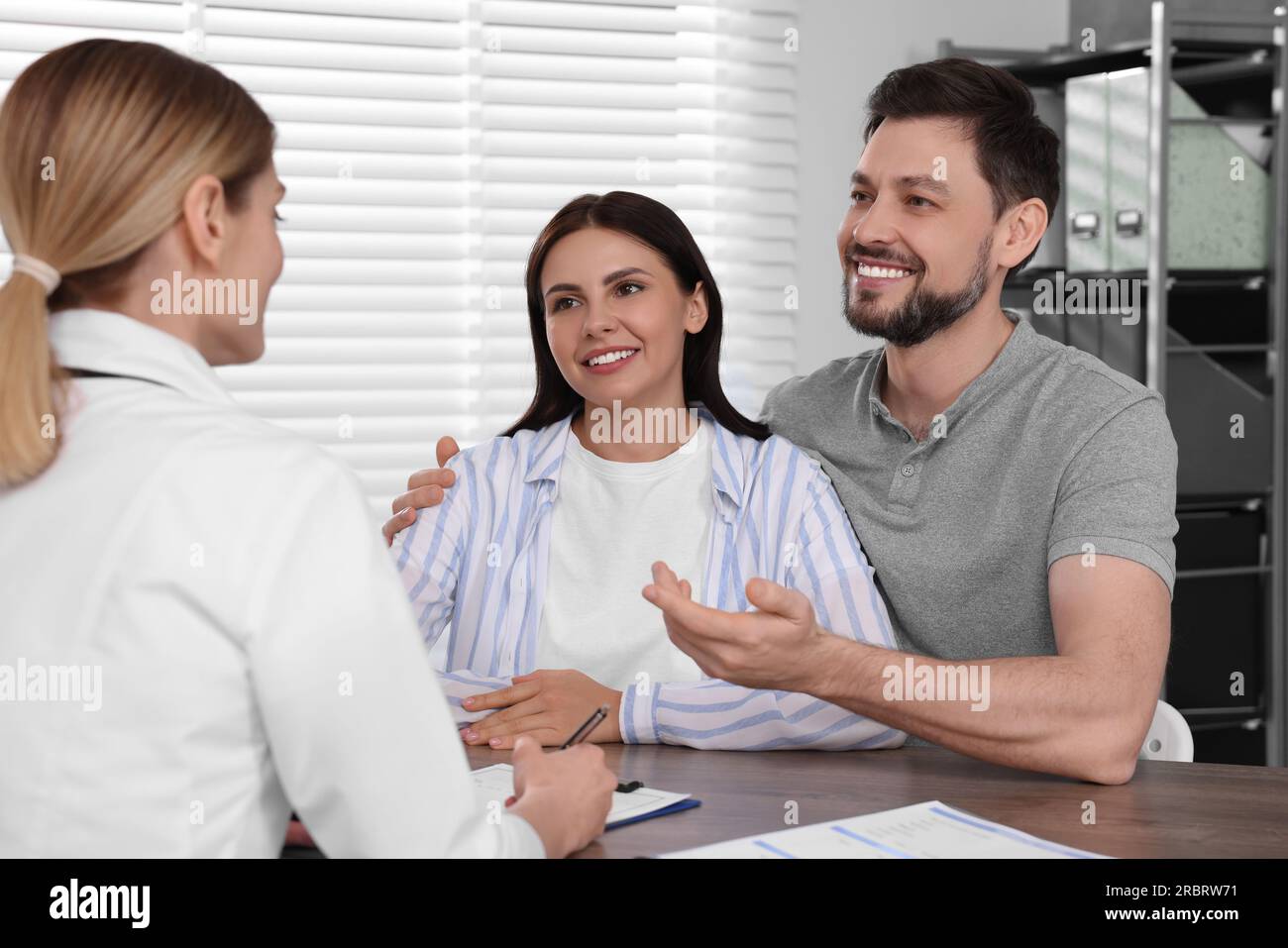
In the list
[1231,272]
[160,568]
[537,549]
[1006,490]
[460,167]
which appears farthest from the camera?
[460,167]

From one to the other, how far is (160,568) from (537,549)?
1066 mm

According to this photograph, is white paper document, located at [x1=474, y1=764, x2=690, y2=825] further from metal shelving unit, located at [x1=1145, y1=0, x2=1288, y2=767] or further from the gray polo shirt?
metal shelving unit, located at [x1=1145, y1=0, x2=1288, y2=767]

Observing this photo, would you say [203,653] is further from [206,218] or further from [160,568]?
[206,218]

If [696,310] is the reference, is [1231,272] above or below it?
above

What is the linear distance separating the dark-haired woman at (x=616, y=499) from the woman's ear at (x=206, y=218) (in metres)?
0.83

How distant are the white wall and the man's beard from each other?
1.55 meters

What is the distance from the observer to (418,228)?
10.8 feet

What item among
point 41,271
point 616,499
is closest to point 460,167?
point 616,499

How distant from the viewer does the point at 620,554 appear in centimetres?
193

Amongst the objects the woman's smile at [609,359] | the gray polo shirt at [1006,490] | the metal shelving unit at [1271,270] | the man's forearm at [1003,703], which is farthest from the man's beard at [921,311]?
the metal shelving unit at [1271,270]

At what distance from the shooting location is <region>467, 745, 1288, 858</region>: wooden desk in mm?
1208

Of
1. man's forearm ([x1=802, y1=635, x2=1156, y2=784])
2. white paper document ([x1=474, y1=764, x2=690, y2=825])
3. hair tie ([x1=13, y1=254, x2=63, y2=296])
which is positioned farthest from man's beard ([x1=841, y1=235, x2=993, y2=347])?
hair tie ([x1=13, y1=254, x2=63, y2=296])

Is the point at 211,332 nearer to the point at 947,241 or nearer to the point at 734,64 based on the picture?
the point at 947,241
